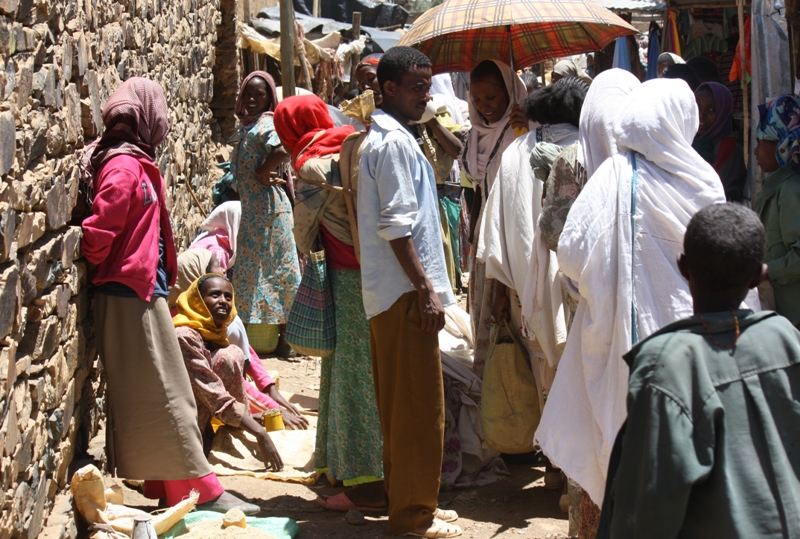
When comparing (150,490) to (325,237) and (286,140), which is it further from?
(286,140)

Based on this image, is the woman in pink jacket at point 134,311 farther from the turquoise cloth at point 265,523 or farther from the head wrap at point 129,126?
the turquoise cloth at point 265,523

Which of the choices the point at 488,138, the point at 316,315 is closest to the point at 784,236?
the point at 488,138

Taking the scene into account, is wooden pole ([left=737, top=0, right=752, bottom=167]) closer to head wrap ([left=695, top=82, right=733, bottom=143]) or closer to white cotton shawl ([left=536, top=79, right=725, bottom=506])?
head wrap ([left=695, top=82, right=733, bottom=143])

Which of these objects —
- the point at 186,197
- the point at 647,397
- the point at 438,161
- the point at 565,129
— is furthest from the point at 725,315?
the point at 186,197

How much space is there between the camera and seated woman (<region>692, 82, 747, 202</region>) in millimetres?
5656

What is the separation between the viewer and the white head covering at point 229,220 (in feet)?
22.6

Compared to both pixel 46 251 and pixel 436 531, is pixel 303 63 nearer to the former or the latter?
pixel 436 531

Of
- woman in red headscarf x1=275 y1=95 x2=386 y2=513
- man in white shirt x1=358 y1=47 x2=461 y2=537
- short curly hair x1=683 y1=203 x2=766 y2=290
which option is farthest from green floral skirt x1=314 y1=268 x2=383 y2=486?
short curly hair x1=683 y1=203 x2=766 y2=290

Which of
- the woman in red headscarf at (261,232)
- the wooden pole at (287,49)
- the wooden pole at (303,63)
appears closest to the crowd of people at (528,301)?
the woman in red headscarf at (261,232)

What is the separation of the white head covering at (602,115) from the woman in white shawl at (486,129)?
127 cm

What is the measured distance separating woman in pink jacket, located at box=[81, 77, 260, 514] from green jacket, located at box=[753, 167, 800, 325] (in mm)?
2648

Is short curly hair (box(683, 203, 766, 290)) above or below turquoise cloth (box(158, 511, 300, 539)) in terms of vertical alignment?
above

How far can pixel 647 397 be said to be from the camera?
192 centimetres

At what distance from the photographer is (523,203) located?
432 cm
